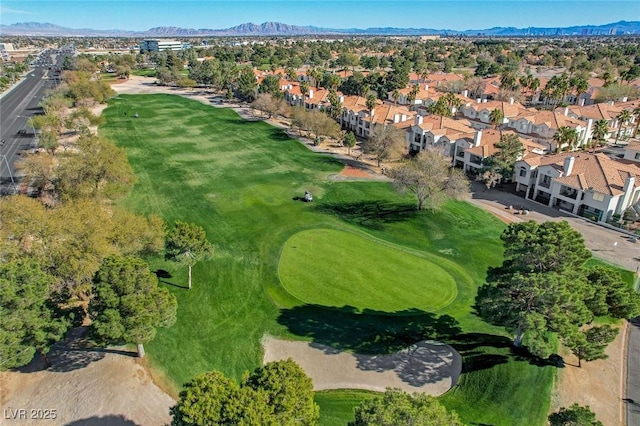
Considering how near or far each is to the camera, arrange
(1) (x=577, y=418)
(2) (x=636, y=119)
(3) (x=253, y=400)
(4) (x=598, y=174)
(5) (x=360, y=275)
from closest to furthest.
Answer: (3) (x=253, y=400), (1) (x=577, y=418), (5) (x=360, y=275), (4) (x=598, y=174), (2) (x=636, y=119)

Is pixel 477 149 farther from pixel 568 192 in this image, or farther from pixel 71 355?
pixel 71 355

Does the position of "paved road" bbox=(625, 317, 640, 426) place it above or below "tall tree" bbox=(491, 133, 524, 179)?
below

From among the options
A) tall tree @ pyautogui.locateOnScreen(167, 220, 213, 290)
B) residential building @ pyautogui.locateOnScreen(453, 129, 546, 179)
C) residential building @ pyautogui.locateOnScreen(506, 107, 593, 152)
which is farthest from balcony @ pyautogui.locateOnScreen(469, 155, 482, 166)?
tall tree @ pyautogui.locateOnScreen(167, 220, 213, 290)

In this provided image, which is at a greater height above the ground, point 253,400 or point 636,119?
point 636,119

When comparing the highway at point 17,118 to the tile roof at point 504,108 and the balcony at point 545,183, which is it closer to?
the balcony at point 545,183

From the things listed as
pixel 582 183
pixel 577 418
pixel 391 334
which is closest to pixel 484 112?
pixel 582 183

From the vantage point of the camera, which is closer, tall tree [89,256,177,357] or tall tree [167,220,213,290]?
tall tree [89,256,177,357]

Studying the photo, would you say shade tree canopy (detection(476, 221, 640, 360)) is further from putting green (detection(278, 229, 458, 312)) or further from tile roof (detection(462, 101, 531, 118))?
tile roof (detection(462, 101, 531, 118))
